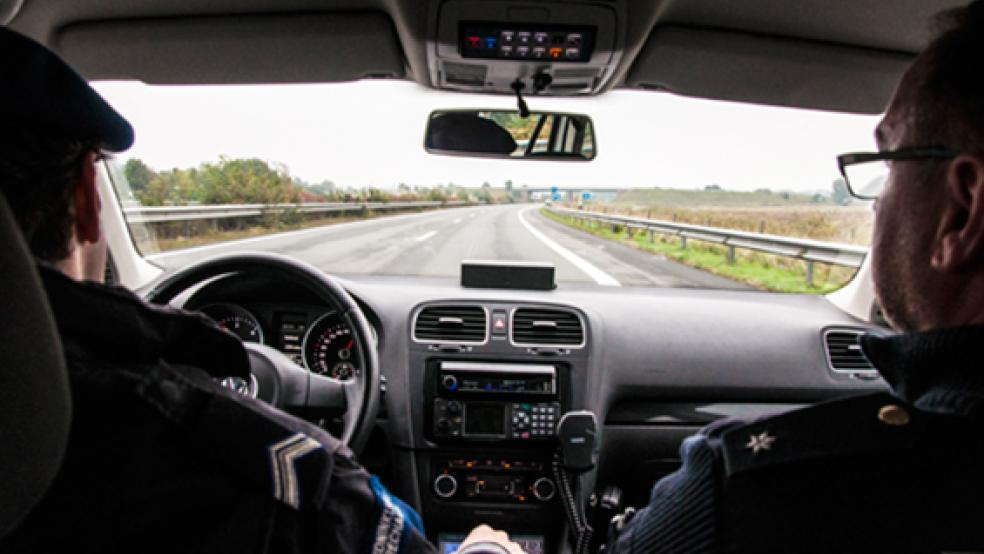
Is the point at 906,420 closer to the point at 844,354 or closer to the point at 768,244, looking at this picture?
the point at 844,354

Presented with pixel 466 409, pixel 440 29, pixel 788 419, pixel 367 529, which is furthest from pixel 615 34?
pixel 367 529

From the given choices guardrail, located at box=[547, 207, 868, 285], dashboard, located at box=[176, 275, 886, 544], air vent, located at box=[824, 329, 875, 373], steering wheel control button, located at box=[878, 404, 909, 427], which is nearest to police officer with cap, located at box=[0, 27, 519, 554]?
steering wheel control button, located at box=[878, 404, 909, 427]

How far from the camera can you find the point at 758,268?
4750 millimetres

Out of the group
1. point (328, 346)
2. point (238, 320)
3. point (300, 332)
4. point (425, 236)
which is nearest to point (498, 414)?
point (328, 346)

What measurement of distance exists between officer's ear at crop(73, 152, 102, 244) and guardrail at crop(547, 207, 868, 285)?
422 cm

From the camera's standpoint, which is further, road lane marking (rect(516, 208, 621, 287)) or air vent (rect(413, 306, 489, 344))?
road lane marking (rect(516, 208, 621, 287))

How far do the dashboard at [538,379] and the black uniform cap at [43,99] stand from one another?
89.9 inches

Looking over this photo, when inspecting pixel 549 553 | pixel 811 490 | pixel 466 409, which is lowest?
pixel 549 553

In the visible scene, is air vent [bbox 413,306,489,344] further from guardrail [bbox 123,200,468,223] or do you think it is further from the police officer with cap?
the police officer with cap

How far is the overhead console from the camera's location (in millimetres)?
2949

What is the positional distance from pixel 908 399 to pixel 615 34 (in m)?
2.34

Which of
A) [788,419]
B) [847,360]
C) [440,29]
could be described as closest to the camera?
[788,419]

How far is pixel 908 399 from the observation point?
1215 millimetres

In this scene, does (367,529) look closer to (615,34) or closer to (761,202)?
(615,34)
